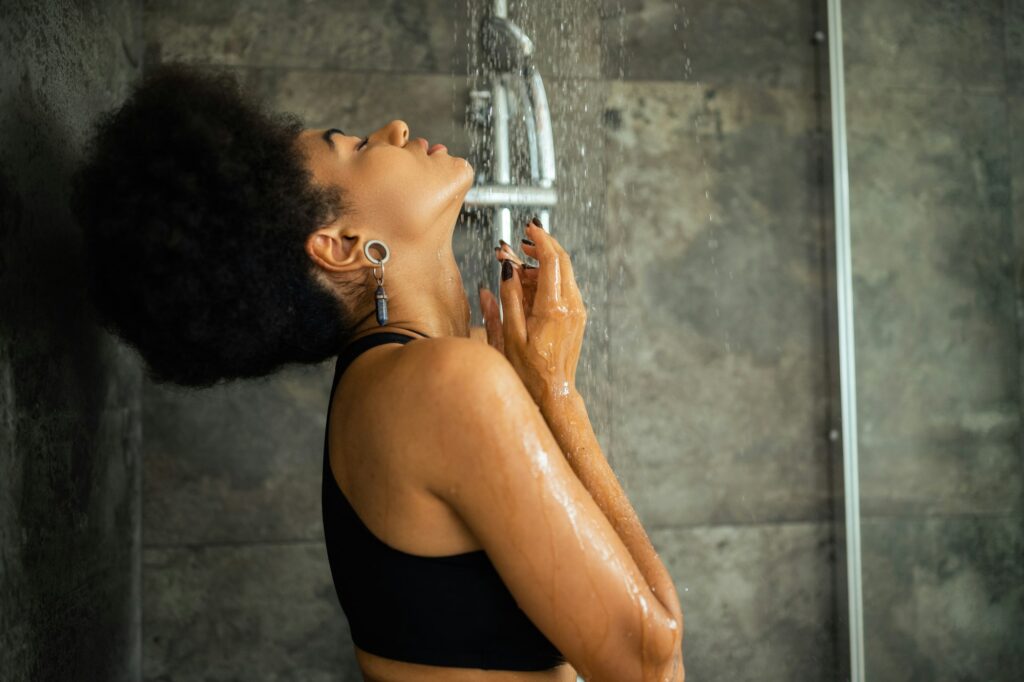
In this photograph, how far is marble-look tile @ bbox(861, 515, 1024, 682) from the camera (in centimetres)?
151

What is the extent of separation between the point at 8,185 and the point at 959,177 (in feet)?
4.98

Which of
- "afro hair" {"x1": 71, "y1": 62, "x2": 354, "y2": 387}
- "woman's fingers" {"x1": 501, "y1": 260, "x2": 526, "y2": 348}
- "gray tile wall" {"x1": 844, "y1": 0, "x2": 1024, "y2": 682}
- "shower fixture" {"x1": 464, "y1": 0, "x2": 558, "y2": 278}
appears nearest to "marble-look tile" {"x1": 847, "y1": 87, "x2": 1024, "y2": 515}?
"gray tile wall" {"x1": 844, "y1": 0, "x2": 1024, "y2": 682}

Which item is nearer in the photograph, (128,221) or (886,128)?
(128,221)

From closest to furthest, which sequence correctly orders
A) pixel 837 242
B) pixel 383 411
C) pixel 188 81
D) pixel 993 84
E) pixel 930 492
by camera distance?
pixel 383 411
pixel 188 81
pixel 993 84
pixel 930 492
pixel 837 242

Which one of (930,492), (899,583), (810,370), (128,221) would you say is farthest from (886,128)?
(128,221)

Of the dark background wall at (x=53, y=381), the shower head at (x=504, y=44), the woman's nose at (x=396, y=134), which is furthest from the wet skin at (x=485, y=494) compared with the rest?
the shower head at (x=504, y=44)

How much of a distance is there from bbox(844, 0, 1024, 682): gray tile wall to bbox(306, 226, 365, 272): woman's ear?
3.73 ft

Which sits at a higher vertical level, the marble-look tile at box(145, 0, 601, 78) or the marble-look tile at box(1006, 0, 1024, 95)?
the marble-look tile at box(145, 0, 601, 78)

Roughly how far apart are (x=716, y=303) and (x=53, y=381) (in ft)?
4.38

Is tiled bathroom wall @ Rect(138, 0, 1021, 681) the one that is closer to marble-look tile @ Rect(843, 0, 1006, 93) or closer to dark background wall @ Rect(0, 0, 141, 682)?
marble-look tile @ Rect(843, 0, 1006, 93)

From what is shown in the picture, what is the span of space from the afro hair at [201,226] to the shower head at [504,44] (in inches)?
27.5

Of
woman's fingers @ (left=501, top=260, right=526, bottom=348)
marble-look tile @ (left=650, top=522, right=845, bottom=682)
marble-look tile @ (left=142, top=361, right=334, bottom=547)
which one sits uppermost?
woman's fingers @ (left=501, top=260, right=526, bottom=348)

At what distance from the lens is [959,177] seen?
1577mm

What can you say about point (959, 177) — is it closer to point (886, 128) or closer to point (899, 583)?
point (886, 128)
